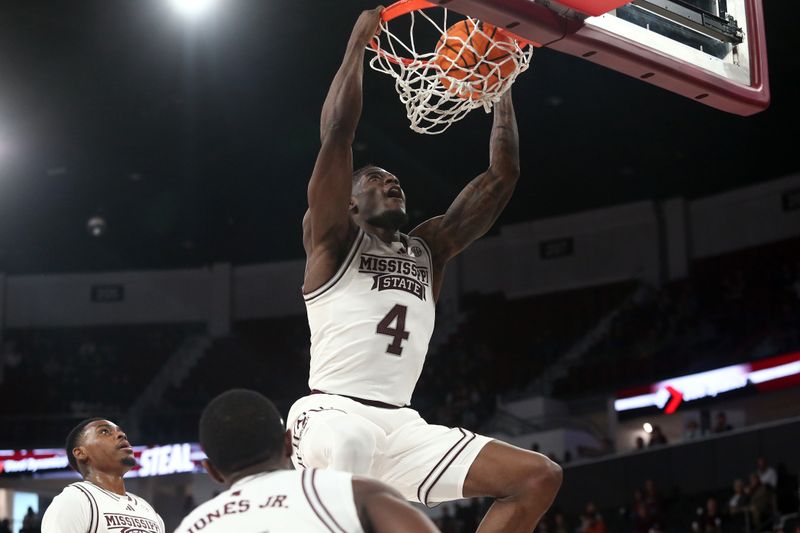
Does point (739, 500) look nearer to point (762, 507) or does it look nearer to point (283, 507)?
point (762, 507)

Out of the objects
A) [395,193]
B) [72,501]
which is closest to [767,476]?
[72,501]

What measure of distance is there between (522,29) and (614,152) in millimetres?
18378

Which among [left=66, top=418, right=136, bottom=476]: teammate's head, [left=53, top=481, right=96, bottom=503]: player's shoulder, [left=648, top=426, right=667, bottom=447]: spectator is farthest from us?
[left=648, top=426, right=667, bottom=447]: spectator

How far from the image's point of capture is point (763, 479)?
16.1m

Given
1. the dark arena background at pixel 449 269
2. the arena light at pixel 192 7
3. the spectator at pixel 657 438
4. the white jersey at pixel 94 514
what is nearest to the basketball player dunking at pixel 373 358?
the white jersey at pixel 94 514

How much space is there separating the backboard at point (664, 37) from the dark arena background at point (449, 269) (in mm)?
10048

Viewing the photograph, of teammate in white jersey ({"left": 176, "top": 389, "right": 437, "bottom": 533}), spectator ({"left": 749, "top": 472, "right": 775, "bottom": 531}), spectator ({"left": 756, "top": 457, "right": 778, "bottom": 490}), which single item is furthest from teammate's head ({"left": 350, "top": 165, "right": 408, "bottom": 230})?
spectator ({"left": 756, "top": 457, "right": 778, "bottom": 490})

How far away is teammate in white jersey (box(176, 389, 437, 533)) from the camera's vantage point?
2.87m

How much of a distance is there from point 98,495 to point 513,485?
9.69 feet

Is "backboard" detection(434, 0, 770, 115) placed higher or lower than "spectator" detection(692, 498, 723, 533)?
higher

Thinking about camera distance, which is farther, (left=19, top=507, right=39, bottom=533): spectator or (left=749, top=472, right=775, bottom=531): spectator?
(left=19, top=507, right=39, bottom=533): spectator

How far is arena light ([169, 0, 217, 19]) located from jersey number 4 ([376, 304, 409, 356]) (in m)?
12.4

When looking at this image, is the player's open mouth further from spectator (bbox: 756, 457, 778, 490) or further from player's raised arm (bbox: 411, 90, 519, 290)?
spectator (bbox: 756, 457, 778, 490)

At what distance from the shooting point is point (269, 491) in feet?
9.71
